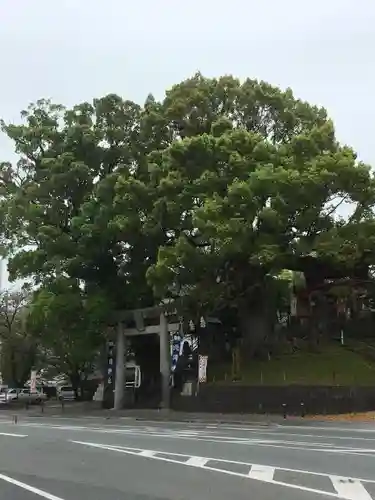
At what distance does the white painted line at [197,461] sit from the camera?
13234mm

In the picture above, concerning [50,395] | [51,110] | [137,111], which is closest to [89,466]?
[137,111]

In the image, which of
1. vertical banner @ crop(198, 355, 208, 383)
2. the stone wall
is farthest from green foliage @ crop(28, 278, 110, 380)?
the stone wall

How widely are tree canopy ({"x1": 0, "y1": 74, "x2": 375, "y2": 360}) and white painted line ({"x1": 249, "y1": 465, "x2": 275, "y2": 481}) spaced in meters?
20.3

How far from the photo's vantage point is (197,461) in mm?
13742

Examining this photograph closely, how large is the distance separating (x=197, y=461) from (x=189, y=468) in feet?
3.47

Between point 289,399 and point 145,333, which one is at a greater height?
point 145,333

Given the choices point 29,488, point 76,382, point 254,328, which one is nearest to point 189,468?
point 29,488

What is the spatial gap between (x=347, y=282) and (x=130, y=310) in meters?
12.8

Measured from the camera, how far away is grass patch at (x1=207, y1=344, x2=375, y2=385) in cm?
3444

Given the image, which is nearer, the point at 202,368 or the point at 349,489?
the point at 349,489

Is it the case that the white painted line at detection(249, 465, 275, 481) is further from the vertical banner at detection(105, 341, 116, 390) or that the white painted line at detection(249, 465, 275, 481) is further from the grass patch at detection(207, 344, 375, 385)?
the vertical banner at detection(105, 341, 116, 390)

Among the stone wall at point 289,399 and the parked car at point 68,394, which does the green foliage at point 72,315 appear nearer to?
the stone wall at point 289,399

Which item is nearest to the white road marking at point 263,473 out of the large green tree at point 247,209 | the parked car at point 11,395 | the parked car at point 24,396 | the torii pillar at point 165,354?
the large green tree at point 247,209

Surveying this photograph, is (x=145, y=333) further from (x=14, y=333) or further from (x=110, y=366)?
(x=14, y=333)
